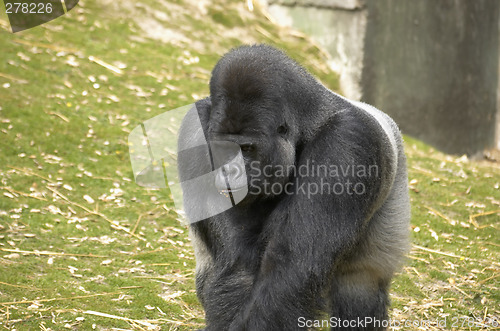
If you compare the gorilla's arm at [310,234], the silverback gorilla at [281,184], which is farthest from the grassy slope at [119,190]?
the gorilla's arm at [310,234]

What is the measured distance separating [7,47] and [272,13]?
10.7 feet

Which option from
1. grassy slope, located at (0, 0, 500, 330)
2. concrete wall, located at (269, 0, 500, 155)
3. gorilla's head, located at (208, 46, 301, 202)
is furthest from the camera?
concrete wall, located at (269, 0, 500, 155)

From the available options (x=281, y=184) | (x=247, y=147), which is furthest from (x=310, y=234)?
(x=247, y=147)

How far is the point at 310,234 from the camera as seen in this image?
2.73m

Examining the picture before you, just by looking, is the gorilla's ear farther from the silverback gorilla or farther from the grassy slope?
the grassy slope

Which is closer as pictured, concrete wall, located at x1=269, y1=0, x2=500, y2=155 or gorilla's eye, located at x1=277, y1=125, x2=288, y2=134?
gorilla's eye, located at x1=277, y1=125, x2=288, y2=134

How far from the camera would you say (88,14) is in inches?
285

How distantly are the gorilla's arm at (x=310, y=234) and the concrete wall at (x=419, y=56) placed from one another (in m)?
4.61

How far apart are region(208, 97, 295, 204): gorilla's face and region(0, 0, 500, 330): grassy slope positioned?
48.6 inches

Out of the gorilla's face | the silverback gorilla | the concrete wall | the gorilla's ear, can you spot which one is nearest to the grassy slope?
the concrete wall

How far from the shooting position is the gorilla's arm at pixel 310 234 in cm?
272

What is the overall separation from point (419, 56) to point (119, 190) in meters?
4.21

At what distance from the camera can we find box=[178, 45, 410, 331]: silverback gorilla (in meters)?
2.68

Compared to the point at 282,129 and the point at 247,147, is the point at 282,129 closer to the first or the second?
the point at 282,129
